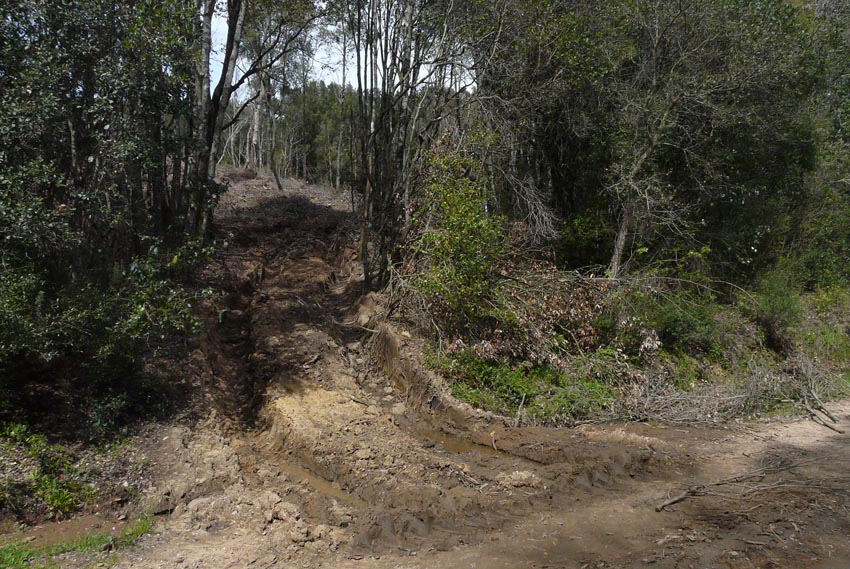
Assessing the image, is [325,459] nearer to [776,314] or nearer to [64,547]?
[64,547]

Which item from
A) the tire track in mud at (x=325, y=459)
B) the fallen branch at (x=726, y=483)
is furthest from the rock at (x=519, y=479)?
the fallen branch at (x=726, y=483)

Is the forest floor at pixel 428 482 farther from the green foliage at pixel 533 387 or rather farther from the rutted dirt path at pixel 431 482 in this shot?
the green foliage at pixel 533 387

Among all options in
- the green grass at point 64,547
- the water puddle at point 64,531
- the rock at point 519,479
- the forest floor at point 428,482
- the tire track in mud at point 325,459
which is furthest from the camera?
the rock at point 519,479

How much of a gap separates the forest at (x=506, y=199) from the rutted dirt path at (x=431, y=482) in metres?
0.92

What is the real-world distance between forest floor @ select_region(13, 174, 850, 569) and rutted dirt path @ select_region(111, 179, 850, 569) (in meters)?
0.02

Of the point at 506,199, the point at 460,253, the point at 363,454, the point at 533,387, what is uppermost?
the point at 506,199

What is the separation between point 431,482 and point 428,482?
0.13 feet

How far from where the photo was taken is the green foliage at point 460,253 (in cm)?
1098

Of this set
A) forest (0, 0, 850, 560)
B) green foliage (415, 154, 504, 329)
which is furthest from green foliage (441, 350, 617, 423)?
green foliage (415, 154, 504, 329)

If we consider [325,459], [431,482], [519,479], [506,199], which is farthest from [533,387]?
[506,199]

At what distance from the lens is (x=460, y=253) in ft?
36.6

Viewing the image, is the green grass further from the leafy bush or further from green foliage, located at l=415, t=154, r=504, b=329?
the leafy bush

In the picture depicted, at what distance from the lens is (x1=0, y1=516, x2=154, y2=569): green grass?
5570 mm

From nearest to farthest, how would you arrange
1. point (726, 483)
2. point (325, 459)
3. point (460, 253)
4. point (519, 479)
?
point (726, 483) < point (519, 479) < point (325, 459) < point (460, 253)
